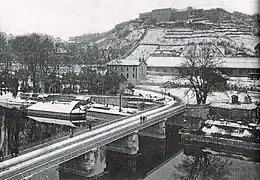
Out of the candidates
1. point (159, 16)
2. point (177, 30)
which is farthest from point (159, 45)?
point (159, 16)

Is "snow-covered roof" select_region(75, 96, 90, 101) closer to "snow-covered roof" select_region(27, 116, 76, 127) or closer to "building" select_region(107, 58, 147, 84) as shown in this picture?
"snow-covered roof" select_region(27, 116, 76, 127)

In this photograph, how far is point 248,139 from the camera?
32.1 ft

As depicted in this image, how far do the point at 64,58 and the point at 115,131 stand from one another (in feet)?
48.2

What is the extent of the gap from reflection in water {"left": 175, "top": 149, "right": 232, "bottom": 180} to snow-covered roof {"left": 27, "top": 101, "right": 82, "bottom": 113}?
5.01 m

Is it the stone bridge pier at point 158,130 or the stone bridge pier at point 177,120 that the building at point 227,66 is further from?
the stone bridge pier at point 158,130

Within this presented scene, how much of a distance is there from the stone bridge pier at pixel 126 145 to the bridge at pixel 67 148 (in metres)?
0.26

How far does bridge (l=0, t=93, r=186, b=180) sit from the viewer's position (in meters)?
5.62

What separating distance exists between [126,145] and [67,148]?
2739mm

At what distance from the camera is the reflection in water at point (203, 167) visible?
7.90 metres

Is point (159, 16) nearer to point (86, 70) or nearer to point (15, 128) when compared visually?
point (86, 70)

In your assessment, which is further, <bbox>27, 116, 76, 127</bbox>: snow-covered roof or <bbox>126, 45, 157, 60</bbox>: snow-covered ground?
<bbox>126, 45, 157, 60</bbox>: snow-covered ground

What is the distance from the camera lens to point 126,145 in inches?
365

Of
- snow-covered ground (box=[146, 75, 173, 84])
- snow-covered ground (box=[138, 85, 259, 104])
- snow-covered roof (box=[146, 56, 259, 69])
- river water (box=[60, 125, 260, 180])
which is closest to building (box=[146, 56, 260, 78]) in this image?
snow-covered roof (box=[146, 56, 259, 69])

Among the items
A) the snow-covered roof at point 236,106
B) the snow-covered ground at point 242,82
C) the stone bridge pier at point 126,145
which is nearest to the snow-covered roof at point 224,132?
the snow-covered roof at point 236,106
